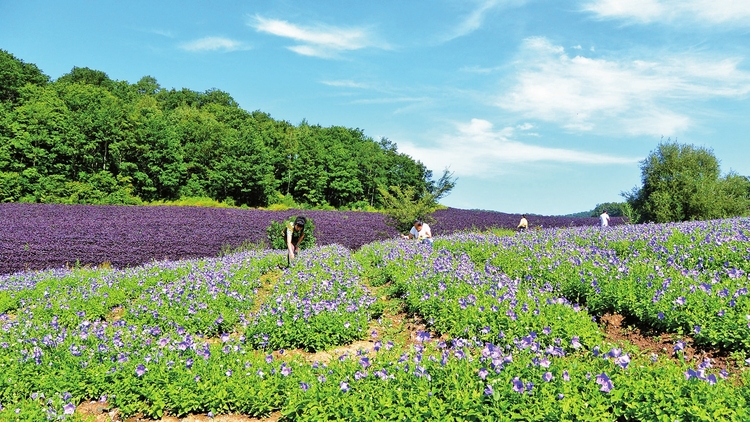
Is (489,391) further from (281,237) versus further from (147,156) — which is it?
(147,156)

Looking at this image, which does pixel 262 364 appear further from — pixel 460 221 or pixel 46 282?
pixel 460 221

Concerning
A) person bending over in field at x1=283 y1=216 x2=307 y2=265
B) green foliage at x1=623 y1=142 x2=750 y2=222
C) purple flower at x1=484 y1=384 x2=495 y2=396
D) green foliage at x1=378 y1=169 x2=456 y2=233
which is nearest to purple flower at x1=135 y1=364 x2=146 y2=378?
purple flower at x1=484 y1=384 x2=495 y2=396

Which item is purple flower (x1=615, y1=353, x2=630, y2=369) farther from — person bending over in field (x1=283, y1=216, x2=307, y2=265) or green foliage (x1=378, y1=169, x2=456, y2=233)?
green foliage (x1=378, y1=169, x2=456, y2=233)

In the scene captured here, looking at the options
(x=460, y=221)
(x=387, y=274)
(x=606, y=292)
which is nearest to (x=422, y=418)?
(x=606, y=292)

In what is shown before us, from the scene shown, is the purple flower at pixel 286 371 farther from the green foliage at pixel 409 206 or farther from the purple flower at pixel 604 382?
the green foliage at pixel 409 206

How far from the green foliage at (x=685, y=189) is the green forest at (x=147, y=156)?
1284 cm

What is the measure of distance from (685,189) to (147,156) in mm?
41710

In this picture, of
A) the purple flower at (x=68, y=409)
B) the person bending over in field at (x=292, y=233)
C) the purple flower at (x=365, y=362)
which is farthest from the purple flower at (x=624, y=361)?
the person bending over in field at (x=292, y=233)

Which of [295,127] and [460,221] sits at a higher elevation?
[295,127]

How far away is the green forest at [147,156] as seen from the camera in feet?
126

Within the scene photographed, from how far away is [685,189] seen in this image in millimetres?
25484

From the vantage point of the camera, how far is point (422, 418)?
12.7ft

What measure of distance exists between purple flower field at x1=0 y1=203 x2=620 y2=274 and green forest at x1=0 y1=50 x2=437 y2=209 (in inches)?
233

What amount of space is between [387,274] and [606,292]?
178 inches
